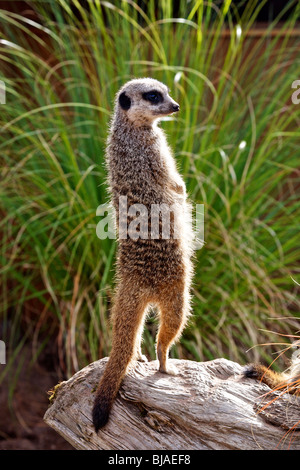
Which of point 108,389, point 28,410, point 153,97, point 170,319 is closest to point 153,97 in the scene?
point 153,97

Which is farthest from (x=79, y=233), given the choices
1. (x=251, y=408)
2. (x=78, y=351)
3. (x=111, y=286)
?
(x=251, y=408)

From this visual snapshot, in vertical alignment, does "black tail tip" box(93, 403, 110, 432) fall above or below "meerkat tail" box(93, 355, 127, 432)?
below

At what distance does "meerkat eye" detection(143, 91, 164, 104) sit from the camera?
131 cm

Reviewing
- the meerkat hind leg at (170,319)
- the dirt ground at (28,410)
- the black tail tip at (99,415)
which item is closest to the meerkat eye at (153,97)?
the meerkat hind leg at (170,319)

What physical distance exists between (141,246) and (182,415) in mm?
397

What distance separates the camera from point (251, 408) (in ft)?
4.17

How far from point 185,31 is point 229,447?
72.5 inches

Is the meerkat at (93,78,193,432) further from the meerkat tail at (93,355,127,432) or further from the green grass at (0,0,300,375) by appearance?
the green grass at (0,0,300,375)

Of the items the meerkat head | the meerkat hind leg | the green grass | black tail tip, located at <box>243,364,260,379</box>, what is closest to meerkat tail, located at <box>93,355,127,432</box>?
the meerkat hind leg

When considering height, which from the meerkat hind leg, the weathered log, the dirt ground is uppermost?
the meerkat hind leg

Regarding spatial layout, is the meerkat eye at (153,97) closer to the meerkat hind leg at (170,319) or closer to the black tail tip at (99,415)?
the meerkat hind leg at (170,319)

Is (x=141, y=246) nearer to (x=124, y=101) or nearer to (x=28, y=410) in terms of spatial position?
(x=124, y=101)

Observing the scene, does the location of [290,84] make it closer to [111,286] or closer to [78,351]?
[111,286]

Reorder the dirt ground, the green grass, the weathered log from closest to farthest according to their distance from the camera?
1. the weathered log
2. the green grass
3. the dirt ground
